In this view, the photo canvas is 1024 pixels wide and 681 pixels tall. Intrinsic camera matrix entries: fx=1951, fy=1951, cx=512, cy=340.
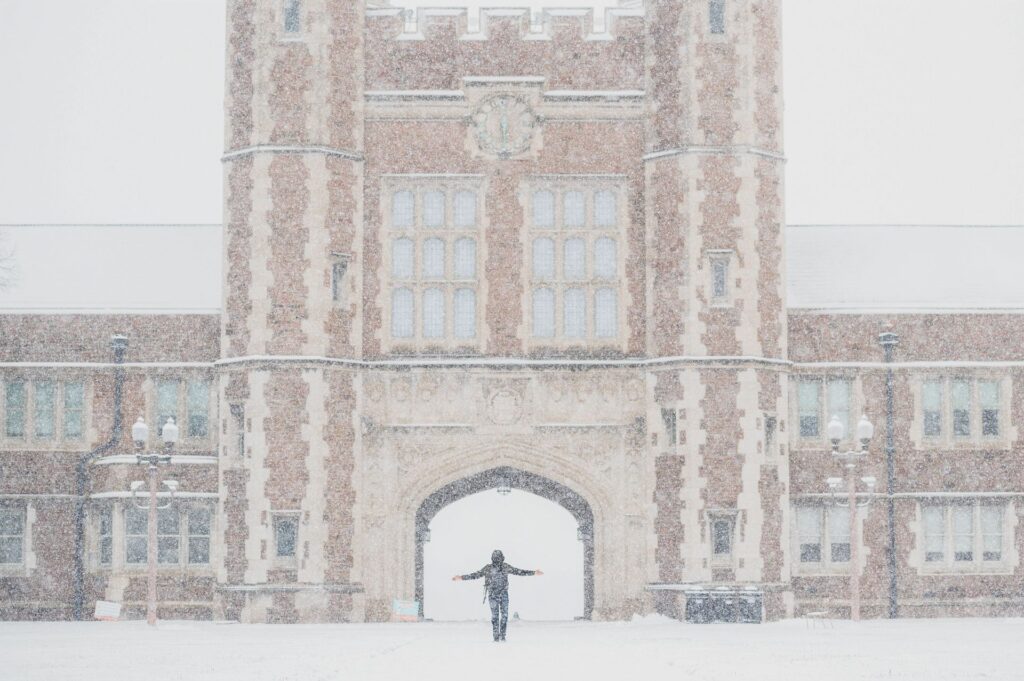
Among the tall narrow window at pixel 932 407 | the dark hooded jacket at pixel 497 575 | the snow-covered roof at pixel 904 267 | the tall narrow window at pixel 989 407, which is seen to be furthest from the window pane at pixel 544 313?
the dark hooded jacket at pixel 497 575

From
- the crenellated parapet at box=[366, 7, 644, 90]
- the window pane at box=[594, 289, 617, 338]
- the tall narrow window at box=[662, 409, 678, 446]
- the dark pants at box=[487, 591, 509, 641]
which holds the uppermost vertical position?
the crenellated parapet at box=[366, 7, 644, 90]

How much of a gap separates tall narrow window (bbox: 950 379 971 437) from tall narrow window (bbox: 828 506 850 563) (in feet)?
8.71

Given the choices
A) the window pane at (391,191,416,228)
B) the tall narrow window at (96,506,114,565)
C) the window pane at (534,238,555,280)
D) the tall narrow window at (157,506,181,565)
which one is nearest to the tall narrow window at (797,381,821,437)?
the window pane at (534,238,555,280)

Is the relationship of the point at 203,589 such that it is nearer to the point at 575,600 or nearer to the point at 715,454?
the point at 715,454

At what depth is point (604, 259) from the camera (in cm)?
3500

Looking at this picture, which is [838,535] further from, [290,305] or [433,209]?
[290,305]

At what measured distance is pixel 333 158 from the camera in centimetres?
3422

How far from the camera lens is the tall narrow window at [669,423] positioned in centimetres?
3412

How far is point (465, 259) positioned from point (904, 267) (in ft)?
30.7

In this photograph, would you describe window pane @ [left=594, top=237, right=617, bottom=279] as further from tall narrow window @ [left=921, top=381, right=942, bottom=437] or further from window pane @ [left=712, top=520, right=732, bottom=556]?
tall narrow window @ [left=921, top=381, right=942, bottom=437]

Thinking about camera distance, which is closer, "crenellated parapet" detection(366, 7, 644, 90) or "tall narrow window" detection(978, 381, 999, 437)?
"crenellated parapet" detection(366, 7, 644, 90)

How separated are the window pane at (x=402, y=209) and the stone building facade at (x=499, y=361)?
40mm

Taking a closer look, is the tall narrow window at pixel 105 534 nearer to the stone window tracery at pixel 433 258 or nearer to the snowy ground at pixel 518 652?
the snowy ground at pixel 518 652

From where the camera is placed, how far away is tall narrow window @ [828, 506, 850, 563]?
117 feet
